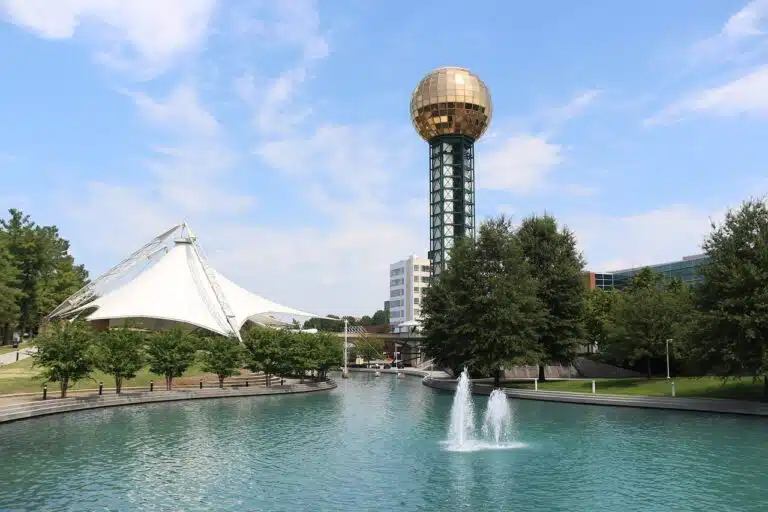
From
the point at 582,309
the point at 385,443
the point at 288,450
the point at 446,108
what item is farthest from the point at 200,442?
the point at 446,108

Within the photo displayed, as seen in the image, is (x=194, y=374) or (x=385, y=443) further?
(x=194, y=374)

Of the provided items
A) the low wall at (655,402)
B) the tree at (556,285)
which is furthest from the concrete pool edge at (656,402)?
the tree at (556,285)

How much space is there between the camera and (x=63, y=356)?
129 feet

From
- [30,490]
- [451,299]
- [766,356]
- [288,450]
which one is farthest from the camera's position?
[451,299]

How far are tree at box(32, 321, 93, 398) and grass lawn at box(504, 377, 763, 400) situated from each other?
121 feet

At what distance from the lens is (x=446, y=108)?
399ft

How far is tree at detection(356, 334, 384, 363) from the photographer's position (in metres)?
126

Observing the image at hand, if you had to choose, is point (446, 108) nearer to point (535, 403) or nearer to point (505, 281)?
point (505, 281)

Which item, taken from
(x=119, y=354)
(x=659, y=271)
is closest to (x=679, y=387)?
(x=119, y=354)

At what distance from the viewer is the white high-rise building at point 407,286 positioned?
16325 cm

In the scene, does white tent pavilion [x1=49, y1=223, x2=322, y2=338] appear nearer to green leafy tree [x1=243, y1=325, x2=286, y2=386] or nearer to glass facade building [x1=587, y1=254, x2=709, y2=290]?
green leafy tree [x1=243, y1=325, x2=286, y2=386]

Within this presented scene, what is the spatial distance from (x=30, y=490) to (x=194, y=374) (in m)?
43.5

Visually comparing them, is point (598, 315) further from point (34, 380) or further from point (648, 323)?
point (34, 380)

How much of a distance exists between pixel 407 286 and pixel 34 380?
4915 inches
